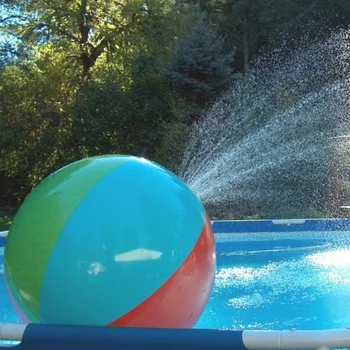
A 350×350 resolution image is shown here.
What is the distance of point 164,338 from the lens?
8.03 feet

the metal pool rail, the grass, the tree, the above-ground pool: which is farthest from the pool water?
the tree

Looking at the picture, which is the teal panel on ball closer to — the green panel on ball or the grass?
the green panel on ball

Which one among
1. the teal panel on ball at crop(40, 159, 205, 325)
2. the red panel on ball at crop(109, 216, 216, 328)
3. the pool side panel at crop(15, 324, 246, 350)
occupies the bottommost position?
the red panel on ball at crop(109, 216, 216, 328)

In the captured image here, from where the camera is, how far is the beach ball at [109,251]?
9.29 feet

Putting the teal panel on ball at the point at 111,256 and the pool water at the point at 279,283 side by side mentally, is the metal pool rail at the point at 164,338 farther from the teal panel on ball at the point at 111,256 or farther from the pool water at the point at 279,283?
the pool water at the point at 279,283

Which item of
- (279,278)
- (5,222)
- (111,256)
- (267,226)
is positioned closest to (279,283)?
(279,278)

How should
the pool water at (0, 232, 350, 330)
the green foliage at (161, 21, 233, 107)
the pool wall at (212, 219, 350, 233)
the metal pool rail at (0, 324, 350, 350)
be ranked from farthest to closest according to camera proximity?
the green foliage at (161, 21, 233, 107), the pool wall at (212, 219, 350, 233), the pool water at (0, 232, 350, 330), the metal pool rail at (0, 324, 350, 350)

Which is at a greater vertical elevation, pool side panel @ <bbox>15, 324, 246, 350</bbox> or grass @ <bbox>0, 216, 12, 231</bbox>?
pool side panel @ <bbox>15, 324, 246, 350</bbox>

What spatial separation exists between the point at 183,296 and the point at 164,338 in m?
0.58

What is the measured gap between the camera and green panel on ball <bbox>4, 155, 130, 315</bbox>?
2908 mm

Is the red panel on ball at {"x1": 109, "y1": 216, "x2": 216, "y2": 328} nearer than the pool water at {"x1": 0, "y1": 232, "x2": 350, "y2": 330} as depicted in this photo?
Yes

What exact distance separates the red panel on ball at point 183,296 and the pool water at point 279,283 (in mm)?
1369

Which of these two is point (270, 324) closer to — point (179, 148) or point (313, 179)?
point (313, 179)

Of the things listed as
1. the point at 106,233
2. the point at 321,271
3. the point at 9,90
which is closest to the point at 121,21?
the point at 9,90
